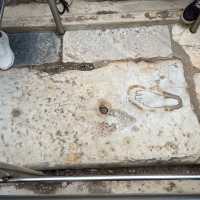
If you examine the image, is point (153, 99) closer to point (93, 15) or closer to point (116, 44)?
point (116, 44)

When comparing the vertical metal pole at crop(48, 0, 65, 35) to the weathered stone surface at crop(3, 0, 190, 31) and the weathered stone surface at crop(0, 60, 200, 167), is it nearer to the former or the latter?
the weathered stone surface at crop(3, 0, 190, 31)

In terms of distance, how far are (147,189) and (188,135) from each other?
38 cm

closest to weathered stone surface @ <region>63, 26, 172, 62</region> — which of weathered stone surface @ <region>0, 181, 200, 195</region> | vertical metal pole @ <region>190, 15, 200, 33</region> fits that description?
vertical metal pole @ <region>190, 15, 200, 33</region>

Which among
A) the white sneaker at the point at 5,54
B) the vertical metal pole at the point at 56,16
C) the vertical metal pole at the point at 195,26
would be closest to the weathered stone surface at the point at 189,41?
the vertical metal pole at the point at 195,26

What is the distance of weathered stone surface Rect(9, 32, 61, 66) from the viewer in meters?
2.18

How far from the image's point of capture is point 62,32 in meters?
2.25

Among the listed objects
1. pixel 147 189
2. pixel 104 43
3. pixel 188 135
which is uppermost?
pixel 104 43

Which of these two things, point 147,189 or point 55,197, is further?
point 147,189

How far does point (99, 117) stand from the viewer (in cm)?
198

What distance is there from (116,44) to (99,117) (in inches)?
21.1

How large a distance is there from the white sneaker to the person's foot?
1.13 metres

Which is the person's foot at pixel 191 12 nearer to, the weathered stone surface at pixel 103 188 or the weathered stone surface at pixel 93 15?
the weathered stone surface at pixel 93 15

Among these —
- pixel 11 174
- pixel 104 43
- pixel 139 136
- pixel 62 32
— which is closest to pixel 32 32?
pixel 62 32

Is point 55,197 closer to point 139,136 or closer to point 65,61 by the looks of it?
point 139,136
